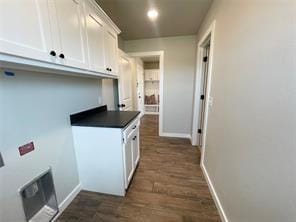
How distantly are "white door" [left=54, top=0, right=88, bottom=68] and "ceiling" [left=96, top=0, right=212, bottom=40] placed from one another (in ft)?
2.59

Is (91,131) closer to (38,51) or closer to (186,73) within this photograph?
(38,51)

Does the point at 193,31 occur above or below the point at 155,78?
above

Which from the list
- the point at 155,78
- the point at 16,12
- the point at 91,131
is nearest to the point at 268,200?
the point at 91,131

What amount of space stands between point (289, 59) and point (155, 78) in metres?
5.57

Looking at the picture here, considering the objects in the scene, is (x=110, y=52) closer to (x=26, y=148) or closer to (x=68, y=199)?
(x=26, y=148)

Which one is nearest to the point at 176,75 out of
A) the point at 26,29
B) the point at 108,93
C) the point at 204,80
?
the point at 204,80

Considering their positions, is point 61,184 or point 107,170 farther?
point 107,170

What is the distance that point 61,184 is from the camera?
4.86 feet

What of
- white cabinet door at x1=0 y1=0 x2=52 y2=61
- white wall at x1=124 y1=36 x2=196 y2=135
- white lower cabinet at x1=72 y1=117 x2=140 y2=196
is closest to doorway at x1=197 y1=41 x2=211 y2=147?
white wall at x1=124 y1=36 x2=196 y2=135

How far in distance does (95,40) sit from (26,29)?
86 centimetres

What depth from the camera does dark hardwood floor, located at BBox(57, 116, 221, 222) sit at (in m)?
1.43

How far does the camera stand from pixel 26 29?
0.84 metres

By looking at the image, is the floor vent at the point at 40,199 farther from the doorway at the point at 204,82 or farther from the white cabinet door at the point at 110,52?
the doorway at the point at 204,82

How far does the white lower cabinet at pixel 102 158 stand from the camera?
61.0 inches
